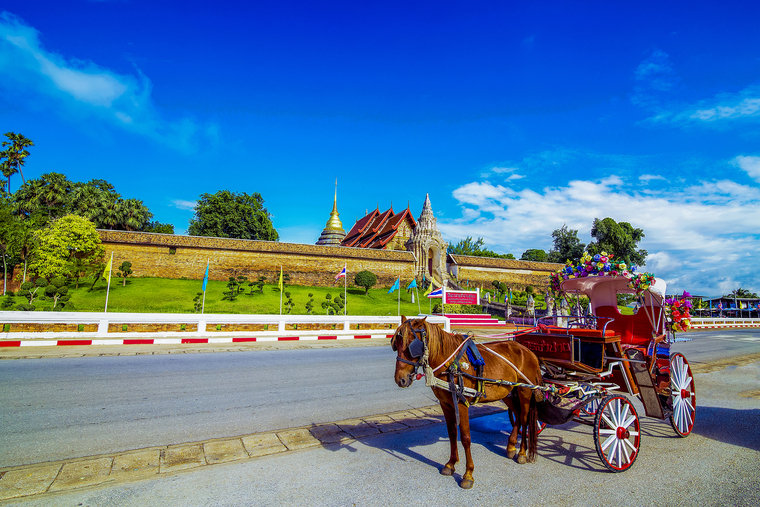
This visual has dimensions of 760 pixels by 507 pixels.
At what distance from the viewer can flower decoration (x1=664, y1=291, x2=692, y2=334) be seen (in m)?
5.75

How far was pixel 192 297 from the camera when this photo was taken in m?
29.1

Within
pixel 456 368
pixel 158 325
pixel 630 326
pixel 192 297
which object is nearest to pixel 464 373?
pixel 456 368

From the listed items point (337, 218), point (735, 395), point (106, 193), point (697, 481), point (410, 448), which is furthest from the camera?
point (337, 218)

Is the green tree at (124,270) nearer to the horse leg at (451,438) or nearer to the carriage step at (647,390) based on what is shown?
the horse leg at (451,438)

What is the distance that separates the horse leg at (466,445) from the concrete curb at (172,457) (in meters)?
1.63

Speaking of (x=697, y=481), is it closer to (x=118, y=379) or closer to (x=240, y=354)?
(x=118, y=379)

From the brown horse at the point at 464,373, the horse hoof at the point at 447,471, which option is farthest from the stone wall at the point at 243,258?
the horse hoof at the point at 447,471

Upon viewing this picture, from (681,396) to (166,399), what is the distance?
7.77 metres

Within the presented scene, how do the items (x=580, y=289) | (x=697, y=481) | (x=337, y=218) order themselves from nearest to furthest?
(x=697, y=481), (x=580, y=289), (x=337, y=218)

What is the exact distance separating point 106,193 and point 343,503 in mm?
52707

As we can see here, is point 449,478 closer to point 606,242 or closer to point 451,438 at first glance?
point 451,438

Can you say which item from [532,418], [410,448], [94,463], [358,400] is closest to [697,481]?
[532,418]

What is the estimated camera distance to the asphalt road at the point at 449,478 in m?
3.42

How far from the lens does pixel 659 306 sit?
567 cm
